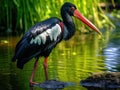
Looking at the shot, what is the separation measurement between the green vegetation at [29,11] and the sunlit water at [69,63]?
4.41 feet

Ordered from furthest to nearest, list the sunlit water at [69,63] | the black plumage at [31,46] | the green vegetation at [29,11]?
the green vegetation at [29,11], the sunlit water at [69,63], the black plumage at [31,46]

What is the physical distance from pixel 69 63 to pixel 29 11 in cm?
575

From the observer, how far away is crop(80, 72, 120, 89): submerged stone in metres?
9.80

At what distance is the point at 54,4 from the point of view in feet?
Result: 58.7

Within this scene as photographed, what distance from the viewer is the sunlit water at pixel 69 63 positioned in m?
10.4

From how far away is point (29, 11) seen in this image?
58.2ft

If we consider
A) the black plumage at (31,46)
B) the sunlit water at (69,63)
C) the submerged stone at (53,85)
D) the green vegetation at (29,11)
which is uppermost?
the green vegetation at (29,11)

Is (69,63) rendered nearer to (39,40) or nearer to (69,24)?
(69,24)

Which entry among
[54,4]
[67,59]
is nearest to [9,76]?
[67,59]

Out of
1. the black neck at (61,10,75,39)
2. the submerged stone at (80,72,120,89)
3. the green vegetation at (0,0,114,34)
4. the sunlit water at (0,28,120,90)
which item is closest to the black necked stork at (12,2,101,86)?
the black neck at (61,10,75,39)

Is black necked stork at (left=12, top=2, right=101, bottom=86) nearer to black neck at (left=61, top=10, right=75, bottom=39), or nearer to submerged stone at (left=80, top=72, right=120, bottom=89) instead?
black neck at (left=61, top=10, right=75, bottom=39)

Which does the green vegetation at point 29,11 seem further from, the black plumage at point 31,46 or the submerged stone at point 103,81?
the submerged stone at point 103,81

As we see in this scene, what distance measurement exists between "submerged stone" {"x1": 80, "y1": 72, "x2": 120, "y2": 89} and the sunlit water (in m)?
0.20

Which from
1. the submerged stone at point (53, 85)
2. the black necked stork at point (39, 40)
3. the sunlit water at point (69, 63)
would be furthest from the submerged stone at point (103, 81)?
the black necked stork at point (39, 40)
